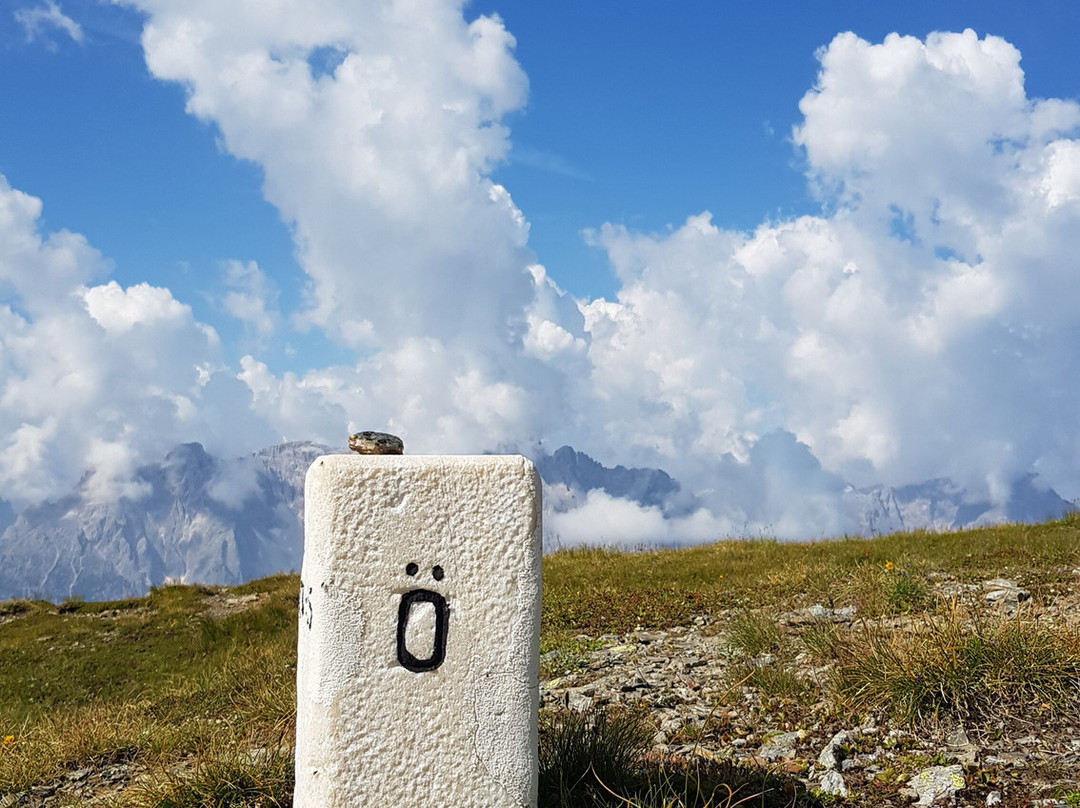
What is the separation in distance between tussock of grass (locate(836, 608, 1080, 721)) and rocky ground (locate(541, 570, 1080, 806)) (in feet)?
0.45

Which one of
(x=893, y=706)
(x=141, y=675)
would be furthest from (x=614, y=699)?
(x=141, y=675)

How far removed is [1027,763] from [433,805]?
3638mm

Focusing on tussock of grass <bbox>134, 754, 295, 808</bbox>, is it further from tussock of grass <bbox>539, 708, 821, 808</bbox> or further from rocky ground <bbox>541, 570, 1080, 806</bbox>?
rocky ground <bbox>541, 570, 1080, 806</bbox>

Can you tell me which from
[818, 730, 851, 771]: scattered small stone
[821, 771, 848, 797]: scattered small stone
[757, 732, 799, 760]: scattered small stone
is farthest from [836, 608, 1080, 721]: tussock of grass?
[821, 771, 848, 797]: scattered small stone

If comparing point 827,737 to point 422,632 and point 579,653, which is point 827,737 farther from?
point 579,653

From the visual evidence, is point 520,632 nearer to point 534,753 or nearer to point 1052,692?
point 534,753

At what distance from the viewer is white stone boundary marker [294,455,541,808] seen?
3.56m

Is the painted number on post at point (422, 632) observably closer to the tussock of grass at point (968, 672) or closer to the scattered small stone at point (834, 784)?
the scattered small stone at point (834, 784)

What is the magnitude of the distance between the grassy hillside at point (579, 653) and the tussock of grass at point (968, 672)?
1cm

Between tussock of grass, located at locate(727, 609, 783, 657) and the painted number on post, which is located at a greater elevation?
the painted number on post

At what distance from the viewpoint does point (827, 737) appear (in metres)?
5.45

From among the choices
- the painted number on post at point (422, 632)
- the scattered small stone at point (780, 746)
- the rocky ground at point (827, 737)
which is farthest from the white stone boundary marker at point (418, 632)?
the scattered small stone at point (780, 746)

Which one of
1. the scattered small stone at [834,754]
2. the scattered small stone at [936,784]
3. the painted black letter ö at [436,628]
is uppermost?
the painted black letter ö at [436,628]

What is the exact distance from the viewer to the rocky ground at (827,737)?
184 inches
